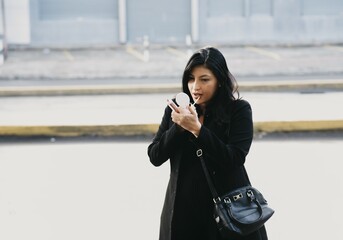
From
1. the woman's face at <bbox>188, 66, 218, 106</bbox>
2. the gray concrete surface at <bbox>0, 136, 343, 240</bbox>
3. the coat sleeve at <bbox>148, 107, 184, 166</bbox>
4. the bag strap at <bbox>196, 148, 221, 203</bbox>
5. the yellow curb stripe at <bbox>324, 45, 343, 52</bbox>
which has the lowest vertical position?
the gray concrete surface at <bbox>0, 136, 343, 240</bbox>

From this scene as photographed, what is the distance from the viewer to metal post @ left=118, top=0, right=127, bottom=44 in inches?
914

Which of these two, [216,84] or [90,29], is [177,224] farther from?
[90,29]

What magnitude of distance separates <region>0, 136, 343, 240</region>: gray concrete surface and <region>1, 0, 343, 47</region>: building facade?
1473 cm

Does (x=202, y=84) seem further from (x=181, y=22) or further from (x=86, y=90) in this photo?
(x=181, y=22)

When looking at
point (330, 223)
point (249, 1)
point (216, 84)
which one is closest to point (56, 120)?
point (330, 223)

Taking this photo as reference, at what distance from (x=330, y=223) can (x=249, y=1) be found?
61.8 ft

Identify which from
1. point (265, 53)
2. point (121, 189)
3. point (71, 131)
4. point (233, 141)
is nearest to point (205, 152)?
point (233, 141)

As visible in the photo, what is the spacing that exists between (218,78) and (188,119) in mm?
326

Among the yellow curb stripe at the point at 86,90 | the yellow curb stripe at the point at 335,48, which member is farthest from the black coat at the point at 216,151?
the yellow curb stripe at the point at 335,48

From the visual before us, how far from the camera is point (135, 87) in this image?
14133mm

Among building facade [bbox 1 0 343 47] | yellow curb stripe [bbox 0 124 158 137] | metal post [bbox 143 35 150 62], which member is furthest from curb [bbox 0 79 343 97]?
building facade [bbox 1 0 343 47]

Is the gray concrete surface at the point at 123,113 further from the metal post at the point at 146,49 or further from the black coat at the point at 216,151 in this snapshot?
the black coat at the point at 216,151

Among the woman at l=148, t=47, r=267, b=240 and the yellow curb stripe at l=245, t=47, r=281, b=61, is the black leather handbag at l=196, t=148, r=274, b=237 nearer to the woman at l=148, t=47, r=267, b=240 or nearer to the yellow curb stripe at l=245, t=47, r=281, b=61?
the woman at l=148, t=47, r=267, b=240

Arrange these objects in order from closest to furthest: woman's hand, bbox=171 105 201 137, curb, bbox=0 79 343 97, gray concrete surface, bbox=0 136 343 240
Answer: woman's hand, bbox=171 105 201 137 → gray concrete surface, bbox=0 136 343 240 → curb, bbox=0 79 343 97
